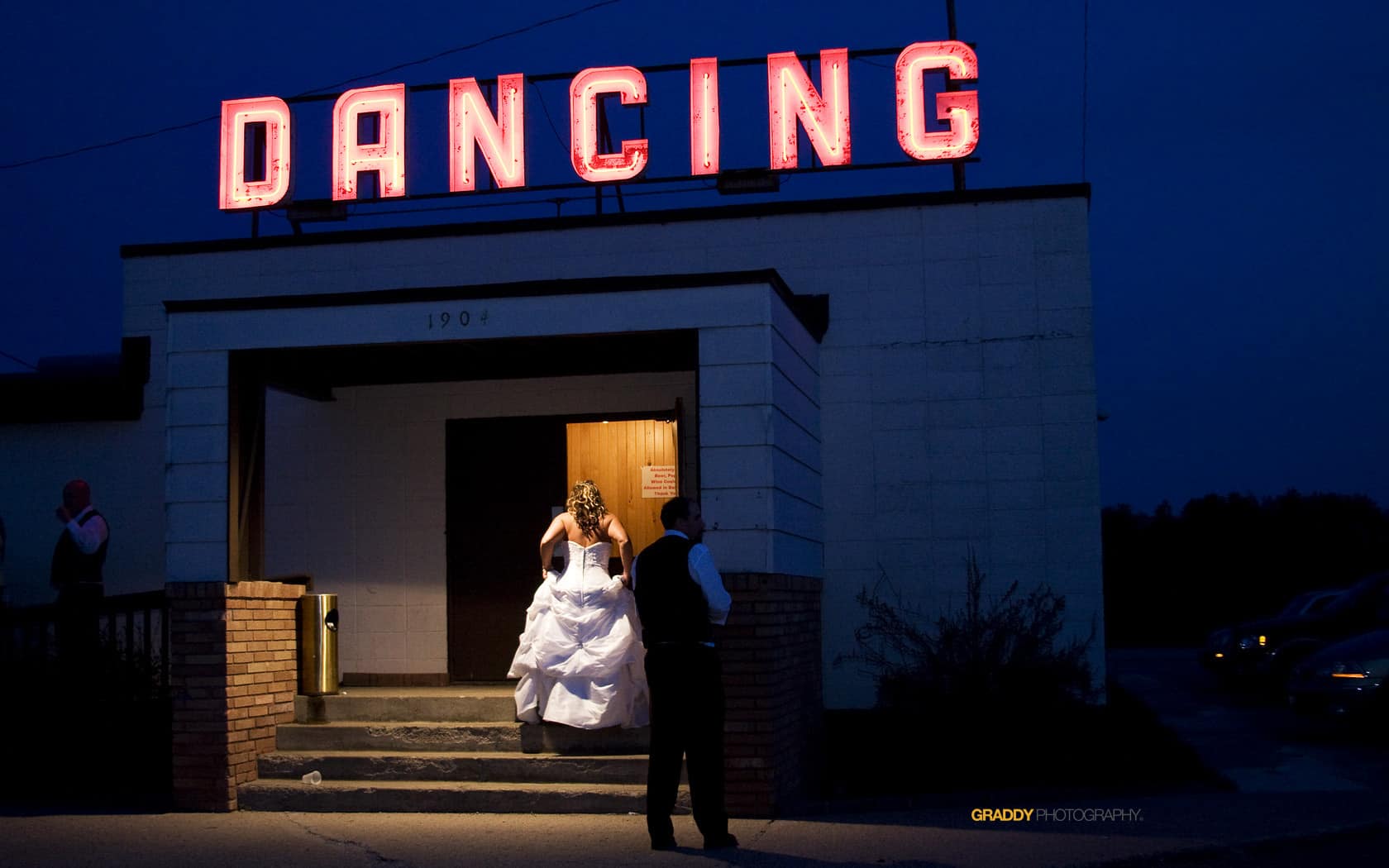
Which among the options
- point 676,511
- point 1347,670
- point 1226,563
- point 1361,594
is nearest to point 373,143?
point 676,511

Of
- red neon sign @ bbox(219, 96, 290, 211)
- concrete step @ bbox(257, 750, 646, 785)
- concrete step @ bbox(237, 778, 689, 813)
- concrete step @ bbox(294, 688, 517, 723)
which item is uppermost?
red neon sign @ bbox(219, 96, 290, 211)

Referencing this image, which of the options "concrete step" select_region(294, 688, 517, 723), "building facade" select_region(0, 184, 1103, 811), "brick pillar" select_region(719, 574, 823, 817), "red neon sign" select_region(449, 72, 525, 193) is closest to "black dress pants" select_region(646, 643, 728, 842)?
"brick pillar" select_region(719, 574, 823, 817)

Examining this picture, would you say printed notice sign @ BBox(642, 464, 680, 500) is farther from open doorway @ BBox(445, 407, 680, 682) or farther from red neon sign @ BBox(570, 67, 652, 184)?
red neon sign @ BBox(570, 67, 652, 184)

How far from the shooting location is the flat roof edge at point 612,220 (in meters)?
13.2

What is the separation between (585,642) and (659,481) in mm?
2928

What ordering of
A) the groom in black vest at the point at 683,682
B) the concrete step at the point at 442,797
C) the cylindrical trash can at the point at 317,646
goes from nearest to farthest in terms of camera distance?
the groom in black vest at the point at 683,682 → the concrete step at the point at 442,797 → the cylindrical trash can at the point at 317,646

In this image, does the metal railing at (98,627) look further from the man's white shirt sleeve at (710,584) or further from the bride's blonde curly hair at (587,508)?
the man's white shirt sleeve at (710,584)

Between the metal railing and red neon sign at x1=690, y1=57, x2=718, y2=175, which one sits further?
red neon sign at x1=690, y1=57, x2=718, y2=175

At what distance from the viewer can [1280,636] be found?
1762 cm

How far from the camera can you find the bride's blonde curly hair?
10.6 m

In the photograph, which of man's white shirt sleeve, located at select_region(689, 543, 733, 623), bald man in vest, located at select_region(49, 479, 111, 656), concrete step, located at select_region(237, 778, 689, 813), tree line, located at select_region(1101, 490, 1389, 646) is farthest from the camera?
tree line, located at select_region(1101, 490, 1389, 646)

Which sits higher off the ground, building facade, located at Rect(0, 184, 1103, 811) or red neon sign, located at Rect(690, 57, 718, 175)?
red neon sign, located at Rect(690, 57, 718, 175)

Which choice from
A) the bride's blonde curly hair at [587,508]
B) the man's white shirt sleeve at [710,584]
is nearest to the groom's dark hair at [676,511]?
the man's white shirt sleeve at [710,584]

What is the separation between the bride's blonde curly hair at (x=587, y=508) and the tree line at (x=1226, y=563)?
29.8 meters
